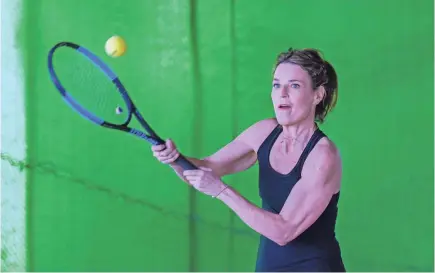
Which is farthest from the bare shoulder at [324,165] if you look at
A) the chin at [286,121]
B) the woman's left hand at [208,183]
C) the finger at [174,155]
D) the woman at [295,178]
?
the finger at [174,155]

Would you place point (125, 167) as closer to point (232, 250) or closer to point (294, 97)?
point (232, 250)

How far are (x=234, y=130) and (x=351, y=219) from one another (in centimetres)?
57

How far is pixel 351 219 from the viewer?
8.73 ft

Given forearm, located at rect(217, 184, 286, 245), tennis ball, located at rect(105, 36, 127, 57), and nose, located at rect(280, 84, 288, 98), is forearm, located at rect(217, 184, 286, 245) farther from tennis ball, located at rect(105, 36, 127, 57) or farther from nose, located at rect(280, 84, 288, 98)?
tennis ball, located at rect(105, 36, 127, 57)

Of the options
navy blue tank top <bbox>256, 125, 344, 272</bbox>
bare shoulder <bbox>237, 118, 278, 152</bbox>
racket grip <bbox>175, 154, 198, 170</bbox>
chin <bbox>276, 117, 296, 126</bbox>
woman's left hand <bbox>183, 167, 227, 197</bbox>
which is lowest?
navy blue tank top <bbox>256, 125, 344, 272</bbox>

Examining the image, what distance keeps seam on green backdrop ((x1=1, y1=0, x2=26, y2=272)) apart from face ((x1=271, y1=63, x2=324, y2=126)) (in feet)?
3.84

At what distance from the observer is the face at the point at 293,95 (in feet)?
6.13

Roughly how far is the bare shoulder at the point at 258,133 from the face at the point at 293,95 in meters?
0.12

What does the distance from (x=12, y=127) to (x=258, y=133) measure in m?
1.08

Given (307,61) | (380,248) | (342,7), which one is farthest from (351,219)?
(307,61)

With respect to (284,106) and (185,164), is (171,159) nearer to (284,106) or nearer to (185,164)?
(185,164)

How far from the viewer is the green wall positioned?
2.61 meters

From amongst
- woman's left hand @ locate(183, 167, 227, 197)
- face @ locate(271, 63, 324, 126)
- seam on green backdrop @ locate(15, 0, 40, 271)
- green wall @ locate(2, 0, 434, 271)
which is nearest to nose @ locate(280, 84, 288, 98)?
face @ locate(271, 63, 324, 126)

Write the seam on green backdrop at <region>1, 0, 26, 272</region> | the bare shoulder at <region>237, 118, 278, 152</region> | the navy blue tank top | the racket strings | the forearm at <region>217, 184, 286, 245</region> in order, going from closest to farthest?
the forearm at <region>217, 184, 286, 245</region>
the navy blue tank top
the bare shoulder at <region>237, 118, 278, 152</region>
the racket strings
the seam on green backdrop at <region>1, 0, 26, 272</region>
